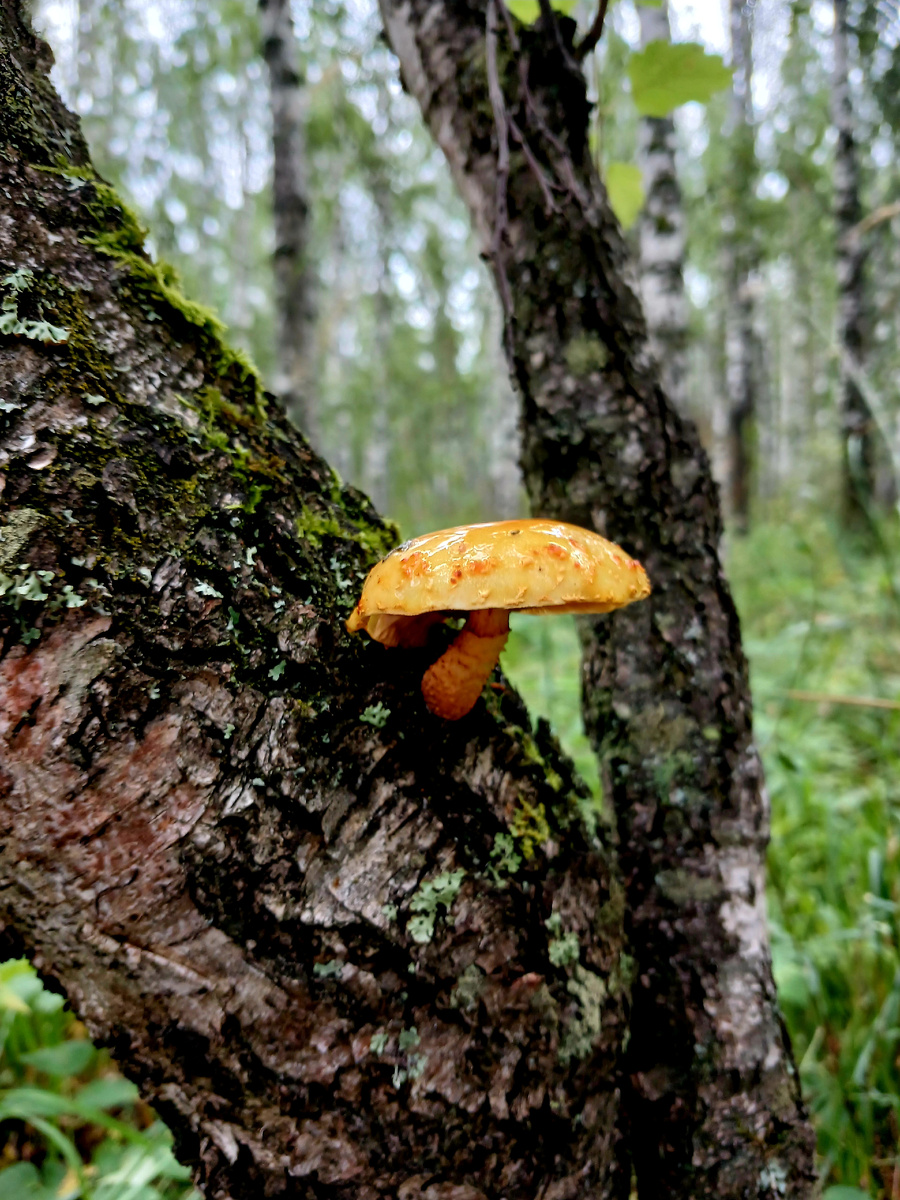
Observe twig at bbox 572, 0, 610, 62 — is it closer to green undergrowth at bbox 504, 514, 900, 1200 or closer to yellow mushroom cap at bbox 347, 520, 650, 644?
yellow mushroom cap at bbox 347, 520, 650, 644

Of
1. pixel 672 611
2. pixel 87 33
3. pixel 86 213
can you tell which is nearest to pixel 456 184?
pixel 86 213

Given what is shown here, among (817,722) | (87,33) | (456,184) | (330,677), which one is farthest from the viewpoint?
(87,33)

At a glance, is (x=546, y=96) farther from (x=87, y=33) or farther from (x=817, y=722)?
(x=87, y=33)

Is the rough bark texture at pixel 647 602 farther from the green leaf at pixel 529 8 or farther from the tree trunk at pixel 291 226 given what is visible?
the tree trunk at pixel 291 226

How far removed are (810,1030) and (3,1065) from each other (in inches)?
88.9

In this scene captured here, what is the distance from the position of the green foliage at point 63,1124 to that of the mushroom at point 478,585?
38.7 inches

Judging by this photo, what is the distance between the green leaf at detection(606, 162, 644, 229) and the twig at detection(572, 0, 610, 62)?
0.26 metres

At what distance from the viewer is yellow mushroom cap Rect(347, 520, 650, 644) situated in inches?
33.2

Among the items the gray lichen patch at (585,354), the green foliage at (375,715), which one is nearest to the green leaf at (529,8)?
the gray lichen patch at (585,354)

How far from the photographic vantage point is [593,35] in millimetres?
1165

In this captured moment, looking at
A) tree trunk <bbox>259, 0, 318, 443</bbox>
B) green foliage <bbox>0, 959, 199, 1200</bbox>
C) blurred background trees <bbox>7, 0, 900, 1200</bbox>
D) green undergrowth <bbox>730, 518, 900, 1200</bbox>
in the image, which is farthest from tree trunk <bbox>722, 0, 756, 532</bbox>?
green foliage <bbox>0, 959, 199, 1200</bbox>

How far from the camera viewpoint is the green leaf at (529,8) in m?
1.24

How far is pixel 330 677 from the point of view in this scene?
925 mm

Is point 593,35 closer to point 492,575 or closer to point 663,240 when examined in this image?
point 492,575
